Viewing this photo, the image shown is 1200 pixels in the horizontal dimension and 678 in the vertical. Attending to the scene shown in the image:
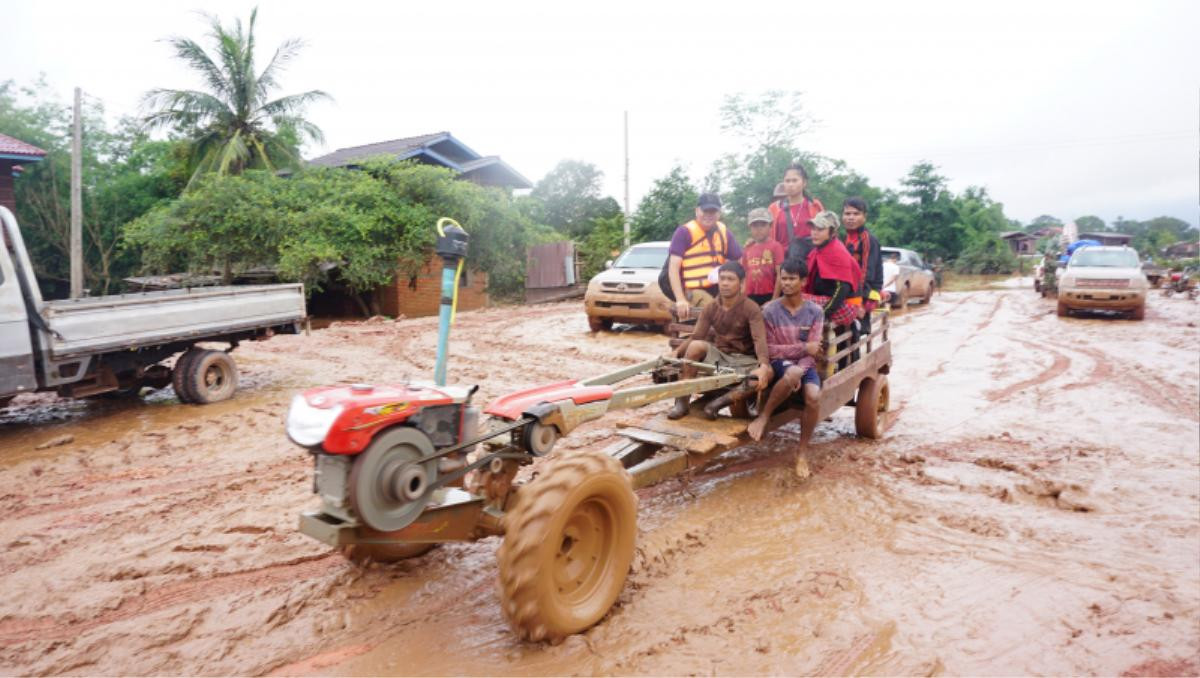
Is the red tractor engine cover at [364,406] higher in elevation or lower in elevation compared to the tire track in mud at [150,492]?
higher

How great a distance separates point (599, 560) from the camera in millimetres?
3312

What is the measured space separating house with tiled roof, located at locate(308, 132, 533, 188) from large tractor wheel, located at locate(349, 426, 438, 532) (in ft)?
61.9

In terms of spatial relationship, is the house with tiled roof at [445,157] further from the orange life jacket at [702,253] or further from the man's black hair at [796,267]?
the man's black hair at [796,267]

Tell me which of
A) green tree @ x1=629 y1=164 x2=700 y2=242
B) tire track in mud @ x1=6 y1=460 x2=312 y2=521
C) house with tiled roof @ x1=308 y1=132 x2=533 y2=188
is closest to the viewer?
tire track in mud @ x1=6 y1=460 x2=312 y2=521

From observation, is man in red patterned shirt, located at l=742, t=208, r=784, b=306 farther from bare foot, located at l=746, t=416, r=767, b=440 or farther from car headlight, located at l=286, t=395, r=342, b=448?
car headlight, located at l=286, t=395, r=342, b=448

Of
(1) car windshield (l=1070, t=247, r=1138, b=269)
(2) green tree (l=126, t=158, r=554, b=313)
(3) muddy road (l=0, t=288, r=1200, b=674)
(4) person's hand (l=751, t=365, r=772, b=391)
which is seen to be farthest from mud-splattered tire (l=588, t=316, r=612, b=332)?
(1) car windshield (l=1070, t=247, r=1138, b=269)

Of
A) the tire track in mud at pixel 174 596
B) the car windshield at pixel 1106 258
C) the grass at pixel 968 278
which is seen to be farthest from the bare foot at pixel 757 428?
the grass at pixel 968 278

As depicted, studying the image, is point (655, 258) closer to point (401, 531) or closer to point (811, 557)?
point (811, 557)

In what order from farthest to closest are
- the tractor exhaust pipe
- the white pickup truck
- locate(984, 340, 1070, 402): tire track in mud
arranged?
locate(984, 340, 1070, 402): tire track in mud < the white pickup truck < the tractor exhaust pipe

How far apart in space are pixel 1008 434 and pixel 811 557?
3.84 m

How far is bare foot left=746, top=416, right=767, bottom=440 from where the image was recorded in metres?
4.83

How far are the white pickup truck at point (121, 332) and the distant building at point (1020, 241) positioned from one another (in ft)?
217

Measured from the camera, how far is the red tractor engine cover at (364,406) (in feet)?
9.07

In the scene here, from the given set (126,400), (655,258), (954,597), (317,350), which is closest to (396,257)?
(317,350)
